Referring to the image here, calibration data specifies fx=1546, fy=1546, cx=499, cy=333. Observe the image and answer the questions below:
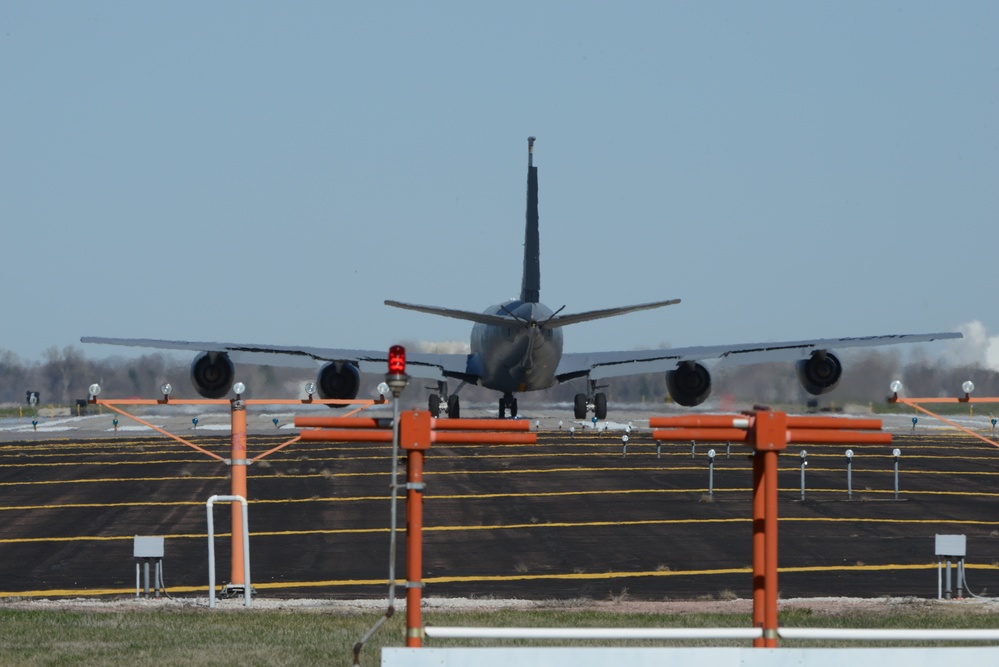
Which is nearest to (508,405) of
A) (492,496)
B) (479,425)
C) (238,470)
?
(492,496)

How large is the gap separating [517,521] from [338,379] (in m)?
24.1

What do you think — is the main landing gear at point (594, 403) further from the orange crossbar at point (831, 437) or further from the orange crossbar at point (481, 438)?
the orange crossbar at point (831, 437)

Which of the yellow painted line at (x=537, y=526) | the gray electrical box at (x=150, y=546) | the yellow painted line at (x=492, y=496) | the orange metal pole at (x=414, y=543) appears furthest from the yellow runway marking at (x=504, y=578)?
the orange metal pole at (x=414, y=543)

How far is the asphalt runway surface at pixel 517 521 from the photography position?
28.2 meters

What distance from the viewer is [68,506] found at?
41.0m

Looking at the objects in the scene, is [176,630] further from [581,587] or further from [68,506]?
[68,506]

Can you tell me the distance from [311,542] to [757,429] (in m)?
22.7

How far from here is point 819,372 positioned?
5625 cm

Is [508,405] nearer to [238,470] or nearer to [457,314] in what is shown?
[457,314]

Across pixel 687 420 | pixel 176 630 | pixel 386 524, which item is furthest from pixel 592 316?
pixel 687 420

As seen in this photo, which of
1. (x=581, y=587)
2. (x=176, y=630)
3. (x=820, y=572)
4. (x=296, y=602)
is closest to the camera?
(x=176, y=630)

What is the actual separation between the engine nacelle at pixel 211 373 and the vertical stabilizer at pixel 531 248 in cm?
2262

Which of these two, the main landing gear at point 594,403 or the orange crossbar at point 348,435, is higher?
the orange crossbar at point 348,435

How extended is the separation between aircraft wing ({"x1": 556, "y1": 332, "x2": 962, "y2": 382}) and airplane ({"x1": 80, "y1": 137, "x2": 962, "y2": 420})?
5 cm
